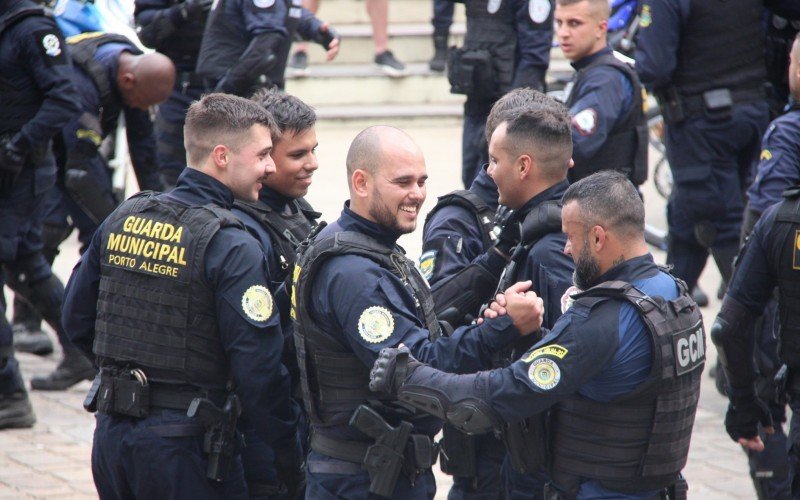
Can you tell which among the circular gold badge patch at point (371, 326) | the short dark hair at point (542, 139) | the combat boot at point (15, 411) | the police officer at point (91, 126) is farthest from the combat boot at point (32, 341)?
the circular gold badge patch at point (371, 326)

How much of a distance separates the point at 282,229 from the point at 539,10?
3.94 metres

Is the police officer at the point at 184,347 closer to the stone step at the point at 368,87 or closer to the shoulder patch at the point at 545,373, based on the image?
the shoulder patch at the point at 545,373

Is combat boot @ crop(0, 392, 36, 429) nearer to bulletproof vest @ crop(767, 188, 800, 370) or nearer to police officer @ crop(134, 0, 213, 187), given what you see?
police officer @ crop(134, 0, 213, 187)

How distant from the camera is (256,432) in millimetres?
4285

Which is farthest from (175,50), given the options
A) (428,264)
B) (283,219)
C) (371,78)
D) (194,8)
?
(371,78)

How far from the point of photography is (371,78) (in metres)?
13.6

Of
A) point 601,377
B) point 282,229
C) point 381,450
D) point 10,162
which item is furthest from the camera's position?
point 10,162

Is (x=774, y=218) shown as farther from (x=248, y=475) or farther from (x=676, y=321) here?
(x=248, y=475)

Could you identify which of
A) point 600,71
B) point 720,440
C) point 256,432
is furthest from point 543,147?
point 720,440

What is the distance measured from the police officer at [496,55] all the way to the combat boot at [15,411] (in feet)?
11.2

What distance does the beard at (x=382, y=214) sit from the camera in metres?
3.78

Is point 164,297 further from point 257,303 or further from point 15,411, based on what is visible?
point 15,411

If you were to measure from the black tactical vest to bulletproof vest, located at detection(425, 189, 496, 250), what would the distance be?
3459 mm

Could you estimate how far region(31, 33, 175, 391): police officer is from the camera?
23.1ft
